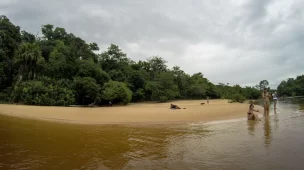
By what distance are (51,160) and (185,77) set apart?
184 feet

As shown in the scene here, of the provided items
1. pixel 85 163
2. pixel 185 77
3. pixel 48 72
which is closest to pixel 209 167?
pixel 85 163

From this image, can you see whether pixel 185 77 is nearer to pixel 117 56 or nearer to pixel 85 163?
pixel 117 56

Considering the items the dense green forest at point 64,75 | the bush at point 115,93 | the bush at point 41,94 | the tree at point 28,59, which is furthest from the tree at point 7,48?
the bush at point 115,93

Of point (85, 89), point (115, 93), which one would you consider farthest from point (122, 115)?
point (85, 89)

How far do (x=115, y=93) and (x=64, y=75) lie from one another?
953 centimetres

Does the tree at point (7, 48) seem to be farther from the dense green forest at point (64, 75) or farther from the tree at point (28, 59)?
the tree at point (28, 59)

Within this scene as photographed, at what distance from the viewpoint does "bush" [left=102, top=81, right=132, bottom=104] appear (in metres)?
35.7

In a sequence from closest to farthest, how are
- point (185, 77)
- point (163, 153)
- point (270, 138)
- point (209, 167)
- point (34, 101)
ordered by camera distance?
point (209, 167) → point (163, 153) → point (270, 138) → point (34, 101) → point (185, 77)

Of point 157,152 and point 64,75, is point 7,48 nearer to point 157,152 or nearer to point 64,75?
point 64,75

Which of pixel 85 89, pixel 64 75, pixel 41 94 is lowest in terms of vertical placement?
pixel 41 94

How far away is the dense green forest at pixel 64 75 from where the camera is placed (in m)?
31.1

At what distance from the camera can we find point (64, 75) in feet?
121

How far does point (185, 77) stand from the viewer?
199ft

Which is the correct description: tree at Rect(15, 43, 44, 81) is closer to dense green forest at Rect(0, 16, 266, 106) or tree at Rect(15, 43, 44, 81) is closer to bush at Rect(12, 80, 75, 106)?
dense green forest at Rect(0, 16, 266, 106)
